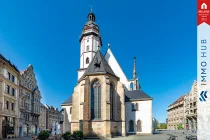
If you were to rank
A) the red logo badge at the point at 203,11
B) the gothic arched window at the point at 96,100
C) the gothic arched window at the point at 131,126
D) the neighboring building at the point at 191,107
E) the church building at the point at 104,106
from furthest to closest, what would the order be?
1. the neighboring building at the point at 191,107
2. the gothic arched window at the point at 131,126
3. the gothic arched window at the point at 96,100
4. the church building at the point at 104,106
5. the red logo badge at the point at 203,11

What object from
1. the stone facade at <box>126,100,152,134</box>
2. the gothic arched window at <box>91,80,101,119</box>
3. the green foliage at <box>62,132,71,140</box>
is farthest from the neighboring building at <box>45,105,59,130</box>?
the green foliage at <box>62,132,71,140</box>

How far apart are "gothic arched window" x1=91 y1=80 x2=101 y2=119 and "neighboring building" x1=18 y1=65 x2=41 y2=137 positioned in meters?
24.0

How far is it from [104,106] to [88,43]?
2588 cm

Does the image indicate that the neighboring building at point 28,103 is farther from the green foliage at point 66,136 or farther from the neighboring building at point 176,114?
the neighboring building at point 176,114

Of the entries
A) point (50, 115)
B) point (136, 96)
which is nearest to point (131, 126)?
point (136, 96)

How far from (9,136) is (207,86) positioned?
124 feet

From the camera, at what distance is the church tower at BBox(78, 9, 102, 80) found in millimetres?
55256

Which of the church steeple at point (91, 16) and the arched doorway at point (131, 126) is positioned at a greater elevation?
the church steeple at point (91, 16)

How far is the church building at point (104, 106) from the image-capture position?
33469 mm

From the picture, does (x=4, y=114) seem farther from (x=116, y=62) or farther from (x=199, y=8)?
(x=199, y=8)

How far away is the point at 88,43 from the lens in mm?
56312

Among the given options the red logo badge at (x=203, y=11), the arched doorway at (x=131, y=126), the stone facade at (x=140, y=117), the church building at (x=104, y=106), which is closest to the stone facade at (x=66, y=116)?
the church building at (x=104, y=106)

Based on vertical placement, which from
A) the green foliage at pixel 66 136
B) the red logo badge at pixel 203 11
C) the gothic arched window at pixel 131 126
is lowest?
the gothic arched window at pixel 131 126

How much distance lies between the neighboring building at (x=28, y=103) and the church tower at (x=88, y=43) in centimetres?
1350
